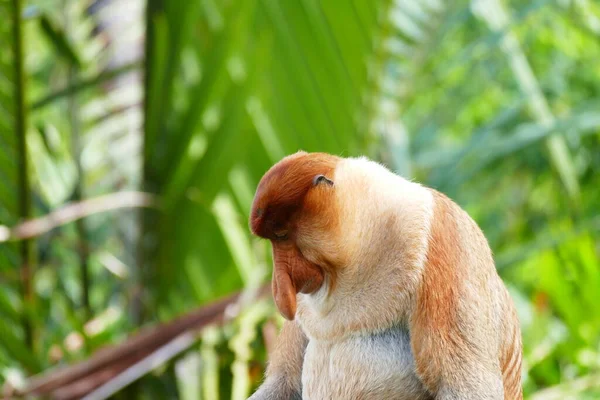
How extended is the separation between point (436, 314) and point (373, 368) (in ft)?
0.31

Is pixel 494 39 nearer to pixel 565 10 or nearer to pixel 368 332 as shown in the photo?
pixel 565 10

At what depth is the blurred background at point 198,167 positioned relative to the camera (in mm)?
1916

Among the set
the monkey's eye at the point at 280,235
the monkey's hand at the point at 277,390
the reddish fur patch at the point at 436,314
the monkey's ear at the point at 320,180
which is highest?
the monkey's ear at the point at 320,180

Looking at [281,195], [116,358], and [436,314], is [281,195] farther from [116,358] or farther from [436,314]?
[116,358]

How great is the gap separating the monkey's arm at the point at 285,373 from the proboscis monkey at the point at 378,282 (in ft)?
0.34

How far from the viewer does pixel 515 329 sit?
1074mm

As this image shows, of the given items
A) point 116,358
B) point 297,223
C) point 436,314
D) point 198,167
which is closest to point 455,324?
point 436,314

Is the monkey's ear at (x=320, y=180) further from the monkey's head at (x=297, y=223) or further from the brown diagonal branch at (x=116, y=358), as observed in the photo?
the brown diagonal branch at (x=116, y=358)

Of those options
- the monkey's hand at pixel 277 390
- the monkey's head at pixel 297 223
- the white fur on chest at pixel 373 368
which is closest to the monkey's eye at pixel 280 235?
the monkey's head at pixel 297 223

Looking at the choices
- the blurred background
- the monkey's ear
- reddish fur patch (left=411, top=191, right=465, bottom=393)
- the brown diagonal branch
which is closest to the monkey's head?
the monkey's ear

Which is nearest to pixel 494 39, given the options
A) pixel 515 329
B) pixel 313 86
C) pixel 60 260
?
pixel 313 86

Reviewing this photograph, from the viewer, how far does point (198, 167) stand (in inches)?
90.0

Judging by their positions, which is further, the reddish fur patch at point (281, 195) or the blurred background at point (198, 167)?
the blurred background at point (198, 167)

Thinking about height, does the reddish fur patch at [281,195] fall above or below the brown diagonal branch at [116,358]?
above
